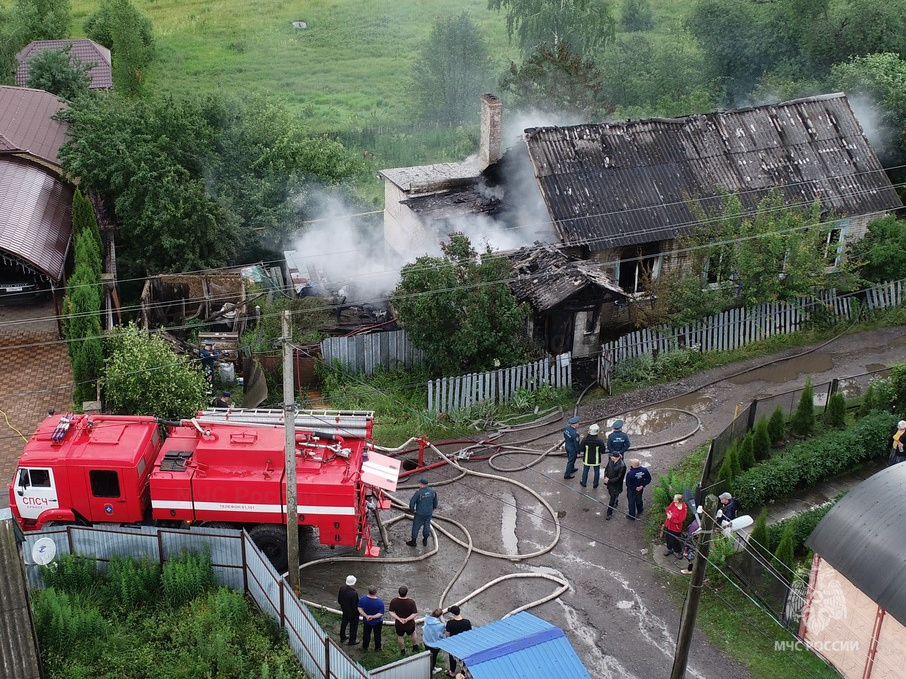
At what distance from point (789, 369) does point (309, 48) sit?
37.1 metres

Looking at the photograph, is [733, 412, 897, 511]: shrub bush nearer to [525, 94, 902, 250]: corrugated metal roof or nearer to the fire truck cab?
[525, 94, 902, 250]: corrugated metal roof

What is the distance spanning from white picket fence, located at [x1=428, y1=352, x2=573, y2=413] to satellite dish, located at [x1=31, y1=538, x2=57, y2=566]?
8.85 m

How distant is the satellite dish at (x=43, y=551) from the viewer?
14820 mm

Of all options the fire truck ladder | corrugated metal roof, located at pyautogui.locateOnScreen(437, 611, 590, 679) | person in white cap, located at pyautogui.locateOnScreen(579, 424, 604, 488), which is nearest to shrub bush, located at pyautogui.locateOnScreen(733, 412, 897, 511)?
person in white cap, located at pyautogui.locateOnScreen(579, 424, 604, 488)

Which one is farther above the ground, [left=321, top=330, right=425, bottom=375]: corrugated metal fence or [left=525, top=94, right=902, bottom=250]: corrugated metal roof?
[left=525, top=94, right=902, bottom=250]: corrugated metal roof

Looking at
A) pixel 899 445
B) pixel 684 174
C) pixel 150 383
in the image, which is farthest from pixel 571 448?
pixel 684 174

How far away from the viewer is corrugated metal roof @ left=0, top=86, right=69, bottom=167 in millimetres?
28250

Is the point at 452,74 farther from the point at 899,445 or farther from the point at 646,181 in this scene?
the point at 899,445

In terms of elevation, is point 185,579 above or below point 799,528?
above

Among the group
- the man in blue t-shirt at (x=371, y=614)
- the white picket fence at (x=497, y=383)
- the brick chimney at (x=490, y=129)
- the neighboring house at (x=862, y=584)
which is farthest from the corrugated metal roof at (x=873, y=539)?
the brick chimney at (x=490, y=129)

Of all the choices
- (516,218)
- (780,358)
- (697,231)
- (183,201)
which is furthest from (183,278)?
(780,358)

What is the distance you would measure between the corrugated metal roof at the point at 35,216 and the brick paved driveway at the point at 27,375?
1676mm

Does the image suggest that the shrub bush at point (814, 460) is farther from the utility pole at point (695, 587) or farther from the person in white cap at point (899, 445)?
the utility pole at point (695, 587)

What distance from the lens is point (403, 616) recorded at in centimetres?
1450
